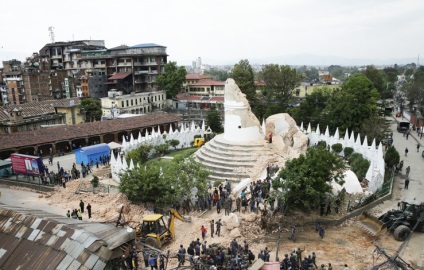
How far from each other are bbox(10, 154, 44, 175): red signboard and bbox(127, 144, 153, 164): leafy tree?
7043 mm

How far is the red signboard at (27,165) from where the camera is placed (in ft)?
88.5

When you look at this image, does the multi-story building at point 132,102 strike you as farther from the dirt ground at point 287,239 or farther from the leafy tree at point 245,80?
the dirt ground at point 287,239

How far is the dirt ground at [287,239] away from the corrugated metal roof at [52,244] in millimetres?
6696

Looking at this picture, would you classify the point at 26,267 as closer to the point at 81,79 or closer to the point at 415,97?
the point at 81,79

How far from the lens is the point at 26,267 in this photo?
29.0 feet

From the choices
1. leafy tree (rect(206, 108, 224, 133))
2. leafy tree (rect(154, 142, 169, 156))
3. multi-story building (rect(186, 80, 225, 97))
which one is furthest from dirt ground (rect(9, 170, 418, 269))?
multi-story building (rect(186, 80, 225, 97))

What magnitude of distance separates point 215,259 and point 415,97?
192 ft

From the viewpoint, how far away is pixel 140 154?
3062 centimetres

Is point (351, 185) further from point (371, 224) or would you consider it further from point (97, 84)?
point (97, 84)

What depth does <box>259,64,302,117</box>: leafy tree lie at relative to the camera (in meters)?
50.8

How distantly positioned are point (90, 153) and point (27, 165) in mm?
5557

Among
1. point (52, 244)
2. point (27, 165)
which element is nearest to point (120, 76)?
point (27, 165)

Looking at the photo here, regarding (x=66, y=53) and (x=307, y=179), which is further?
(x=66, y=53)

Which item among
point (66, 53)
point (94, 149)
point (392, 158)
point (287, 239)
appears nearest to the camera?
point (287, 239)
